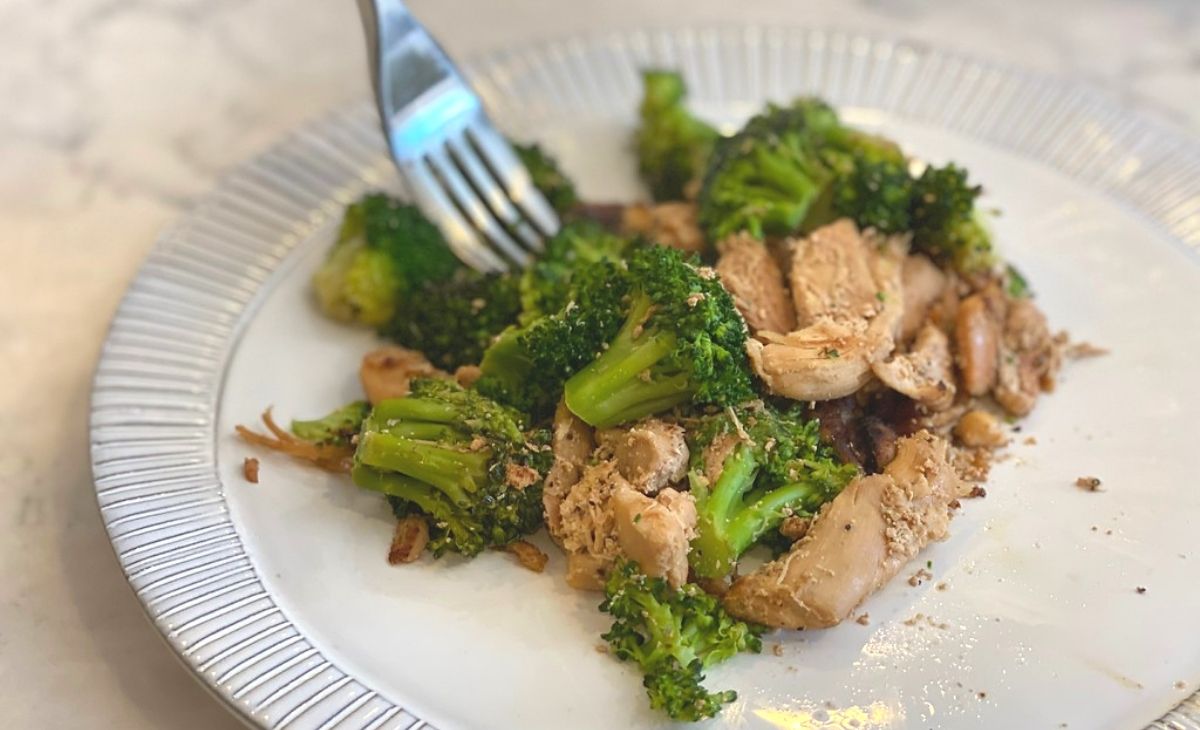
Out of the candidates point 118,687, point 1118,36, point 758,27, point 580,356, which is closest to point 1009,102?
point 758,27

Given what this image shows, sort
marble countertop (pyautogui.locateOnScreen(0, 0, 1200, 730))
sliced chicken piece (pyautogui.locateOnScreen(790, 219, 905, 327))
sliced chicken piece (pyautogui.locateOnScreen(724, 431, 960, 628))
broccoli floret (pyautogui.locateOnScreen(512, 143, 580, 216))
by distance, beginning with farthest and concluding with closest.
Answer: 1. broccoli floret (pyautogui.locateOnScreen(512, 143, 580, 216))
2. sliced chicken piece (pyautogui.locateOnScreen(790, 219, 905, 327))
3. marble countertop (pyautogui.locateOnScreen(0, 0, 1200, 730))
4. sliced chicken piece (pyautogui.locateOnScreen(724, 431, 960, 628))

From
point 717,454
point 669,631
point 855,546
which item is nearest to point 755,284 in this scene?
point 717,454

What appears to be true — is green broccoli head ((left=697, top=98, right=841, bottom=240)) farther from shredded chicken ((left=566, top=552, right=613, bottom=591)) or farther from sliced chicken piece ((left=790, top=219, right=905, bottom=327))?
shredded chicken ((left=566, top=552, right=613, bottom=591))

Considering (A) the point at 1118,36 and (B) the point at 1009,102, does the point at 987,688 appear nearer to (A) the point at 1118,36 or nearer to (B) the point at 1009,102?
(B) the point at 1009,102

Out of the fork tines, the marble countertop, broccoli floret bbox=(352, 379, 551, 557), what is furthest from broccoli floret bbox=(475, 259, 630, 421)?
the marble countertop

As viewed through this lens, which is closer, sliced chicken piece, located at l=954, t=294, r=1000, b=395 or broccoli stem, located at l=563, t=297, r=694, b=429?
broccoli stem, located at l=563, t=297, r=694, b=429

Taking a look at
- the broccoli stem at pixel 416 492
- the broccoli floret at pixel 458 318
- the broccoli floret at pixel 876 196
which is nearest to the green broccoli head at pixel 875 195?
the broccoli floret at pixel 876 196

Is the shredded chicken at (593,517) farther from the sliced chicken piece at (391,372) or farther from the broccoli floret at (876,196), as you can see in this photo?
the broccoli floret at (876,196)
